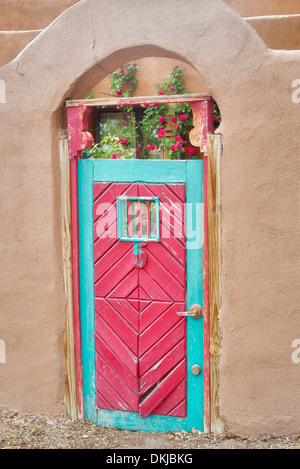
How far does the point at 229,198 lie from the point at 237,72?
0.85 meters

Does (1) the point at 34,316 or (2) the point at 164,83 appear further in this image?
(2) the point at 164,83

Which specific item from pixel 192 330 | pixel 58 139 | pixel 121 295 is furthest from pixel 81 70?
pixel 192 330

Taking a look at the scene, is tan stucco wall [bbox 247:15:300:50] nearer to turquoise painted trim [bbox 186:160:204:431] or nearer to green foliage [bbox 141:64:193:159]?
green foliage [bbox 141:64:193:159]

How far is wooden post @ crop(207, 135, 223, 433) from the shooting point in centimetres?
392

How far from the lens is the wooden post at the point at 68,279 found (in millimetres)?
4281

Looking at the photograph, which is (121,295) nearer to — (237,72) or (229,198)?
(229,198)

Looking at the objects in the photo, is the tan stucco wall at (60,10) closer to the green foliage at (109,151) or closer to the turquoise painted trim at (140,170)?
the green foliage at (109,151)

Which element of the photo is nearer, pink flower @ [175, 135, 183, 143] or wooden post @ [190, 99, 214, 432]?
wooden post @ [190, 99, 214, 432]

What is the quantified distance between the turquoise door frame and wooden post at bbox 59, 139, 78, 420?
0.08 meters

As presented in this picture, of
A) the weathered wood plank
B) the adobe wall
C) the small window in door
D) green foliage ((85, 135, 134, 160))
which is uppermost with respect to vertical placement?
the adobe wall

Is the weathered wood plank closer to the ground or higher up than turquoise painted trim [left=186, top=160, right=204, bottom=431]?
higher up

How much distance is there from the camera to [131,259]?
4.24 meters

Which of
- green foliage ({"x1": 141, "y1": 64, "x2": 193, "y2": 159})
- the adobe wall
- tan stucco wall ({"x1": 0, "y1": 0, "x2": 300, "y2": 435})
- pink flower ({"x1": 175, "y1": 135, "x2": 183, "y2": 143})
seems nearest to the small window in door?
tan stucco wall ({"x1": 0, "y1": 0, "x2": 300, "y2": 435})

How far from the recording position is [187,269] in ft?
13.5
